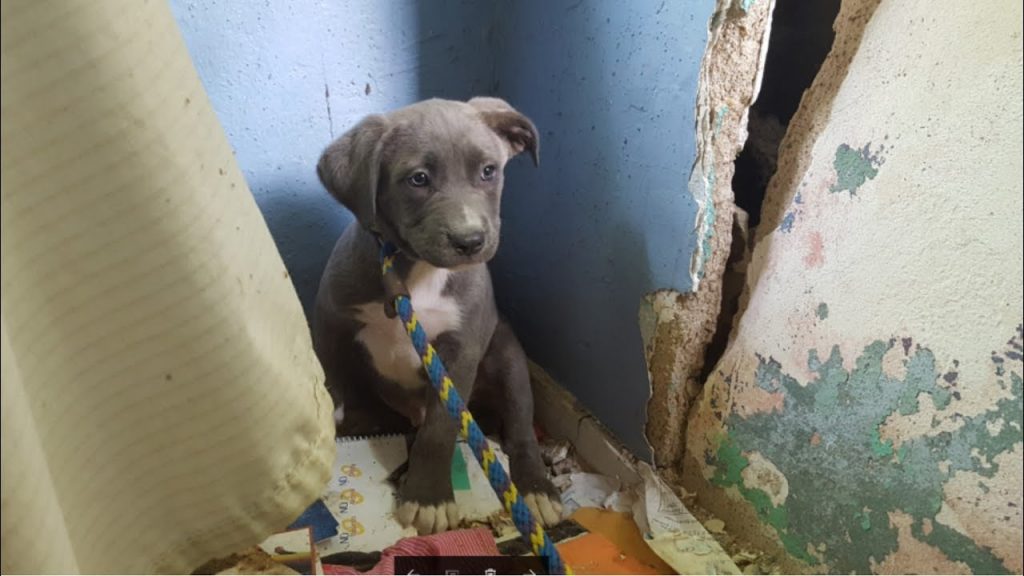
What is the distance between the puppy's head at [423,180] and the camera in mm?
1244

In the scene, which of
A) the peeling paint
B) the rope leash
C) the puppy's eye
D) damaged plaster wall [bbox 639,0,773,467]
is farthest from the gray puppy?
the peeling paint

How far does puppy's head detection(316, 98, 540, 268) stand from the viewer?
124 centimetres

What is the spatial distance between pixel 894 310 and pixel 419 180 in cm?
75

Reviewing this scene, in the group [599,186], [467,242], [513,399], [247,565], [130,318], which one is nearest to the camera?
[130,318]

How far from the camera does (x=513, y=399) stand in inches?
63.9

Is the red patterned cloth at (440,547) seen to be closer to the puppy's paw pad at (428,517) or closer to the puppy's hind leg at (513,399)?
the puppy's paw pad at (428,517)

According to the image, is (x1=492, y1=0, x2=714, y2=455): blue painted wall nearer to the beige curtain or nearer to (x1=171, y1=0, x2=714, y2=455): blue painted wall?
(x1=171, y1=0, x2=714, y2=455): blue painted wall

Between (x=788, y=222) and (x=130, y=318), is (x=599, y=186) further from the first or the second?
(x=130, y=318)

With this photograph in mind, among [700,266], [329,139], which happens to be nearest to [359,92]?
[329,139]

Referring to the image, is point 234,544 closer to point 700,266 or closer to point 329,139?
point 700,266

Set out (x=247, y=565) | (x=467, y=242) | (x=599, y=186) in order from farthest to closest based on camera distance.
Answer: (x=599, y=186)
(x=467, y=242)
(x=247, y=565)

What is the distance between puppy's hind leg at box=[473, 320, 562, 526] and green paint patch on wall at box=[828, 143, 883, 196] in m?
0.80

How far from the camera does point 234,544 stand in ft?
2.61

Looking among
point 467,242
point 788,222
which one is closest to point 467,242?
point 467,242
